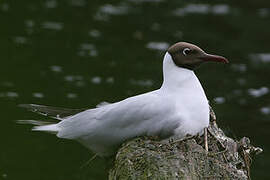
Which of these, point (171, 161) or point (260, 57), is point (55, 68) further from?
point (171, 161)

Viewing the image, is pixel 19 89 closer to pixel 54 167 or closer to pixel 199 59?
pixel 54 167

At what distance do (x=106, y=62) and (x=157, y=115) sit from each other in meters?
5.81

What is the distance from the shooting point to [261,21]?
45.6 feet

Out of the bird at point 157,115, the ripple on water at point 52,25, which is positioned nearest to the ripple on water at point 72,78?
the ripple on water at point 52,25

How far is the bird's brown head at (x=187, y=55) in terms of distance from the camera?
21.7 ft

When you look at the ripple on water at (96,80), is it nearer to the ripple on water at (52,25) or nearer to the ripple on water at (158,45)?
the ripple on water at (158,45)

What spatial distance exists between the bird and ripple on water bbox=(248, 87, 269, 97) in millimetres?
4789

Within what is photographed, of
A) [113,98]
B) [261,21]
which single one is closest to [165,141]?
[113,98]

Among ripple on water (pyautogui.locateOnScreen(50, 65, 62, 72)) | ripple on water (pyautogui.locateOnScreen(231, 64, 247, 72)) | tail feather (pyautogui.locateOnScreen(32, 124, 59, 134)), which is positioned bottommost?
tail feather (pyautogui.locateOnScreen(32, 124, 59, 134))

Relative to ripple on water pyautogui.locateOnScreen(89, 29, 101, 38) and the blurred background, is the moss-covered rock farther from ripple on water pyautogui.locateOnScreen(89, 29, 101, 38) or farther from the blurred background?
ripple on water pyautogui.locateOnScreen(89, 29, 101, 38)

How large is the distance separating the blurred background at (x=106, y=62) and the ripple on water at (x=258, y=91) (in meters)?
0.02

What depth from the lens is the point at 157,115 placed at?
6.27m

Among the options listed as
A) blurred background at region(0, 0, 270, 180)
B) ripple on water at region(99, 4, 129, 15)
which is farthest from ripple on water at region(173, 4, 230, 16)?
ripple on water at region(99, 4, 129, 15)

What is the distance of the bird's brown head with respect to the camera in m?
6.62
